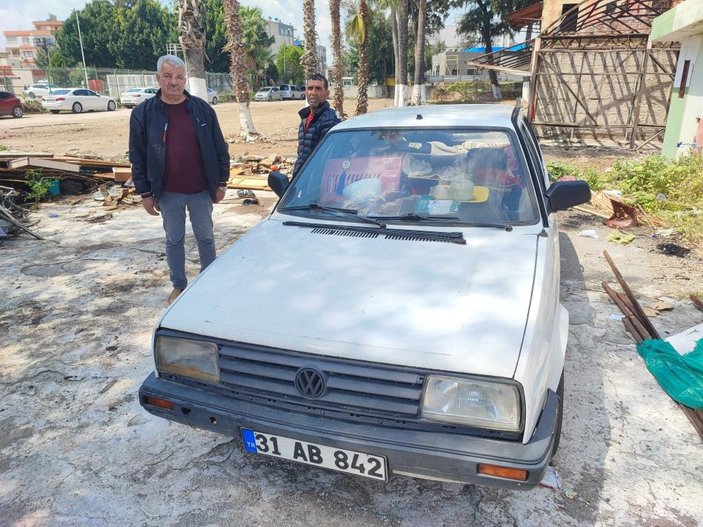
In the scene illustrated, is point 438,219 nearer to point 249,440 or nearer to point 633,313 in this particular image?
point 249,440

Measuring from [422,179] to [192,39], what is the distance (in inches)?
506

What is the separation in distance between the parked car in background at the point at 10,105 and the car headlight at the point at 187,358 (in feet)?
95.8

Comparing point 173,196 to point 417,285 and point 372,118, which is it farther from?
point 417,285

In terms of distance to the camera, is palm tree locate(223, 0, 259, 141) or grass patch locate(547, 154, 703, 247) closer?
grass patch locate(547, 154, 703, 247)

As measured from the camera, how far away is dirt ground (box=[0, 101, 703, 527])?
2365 mm

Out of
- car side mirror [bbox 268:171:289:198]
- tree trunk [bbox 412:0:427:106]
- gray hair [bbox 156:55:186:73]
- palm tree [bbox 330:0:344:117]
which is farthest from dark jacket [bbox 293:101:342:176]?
tree trunk [bbox 412:0:427:106]

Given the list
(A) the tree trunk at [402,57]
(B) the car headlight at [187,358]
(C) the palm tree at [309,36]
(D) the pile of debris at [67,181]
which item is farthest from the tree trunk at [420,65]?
(B) the car headlight at [187,358]

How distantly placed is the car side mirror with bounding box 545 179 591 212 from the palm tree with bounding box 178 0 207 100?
12.6m

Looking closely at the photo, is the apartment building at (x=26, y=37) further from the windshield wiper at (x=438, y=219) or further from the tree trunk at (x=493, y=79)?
the windshield wiper at (x=438, y=219)

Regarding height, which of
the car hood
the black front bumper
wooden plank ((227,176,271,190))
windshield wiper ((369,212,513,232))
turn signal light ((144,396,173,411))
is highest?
windshield wiper ((369,212,513,232))

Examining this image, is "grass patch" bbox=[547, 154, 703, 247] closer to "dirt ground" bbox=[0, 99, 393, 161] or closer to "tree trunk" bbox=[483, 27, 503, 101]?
"dirt ground" bbox=[0, 99, 393, 161]

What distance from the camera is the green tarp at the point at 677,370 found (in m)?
3.05

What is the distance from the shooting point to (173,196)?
14.0 ft

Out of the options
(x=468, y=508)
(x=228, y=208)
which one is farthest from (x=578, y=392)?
(x=228, y=208)
